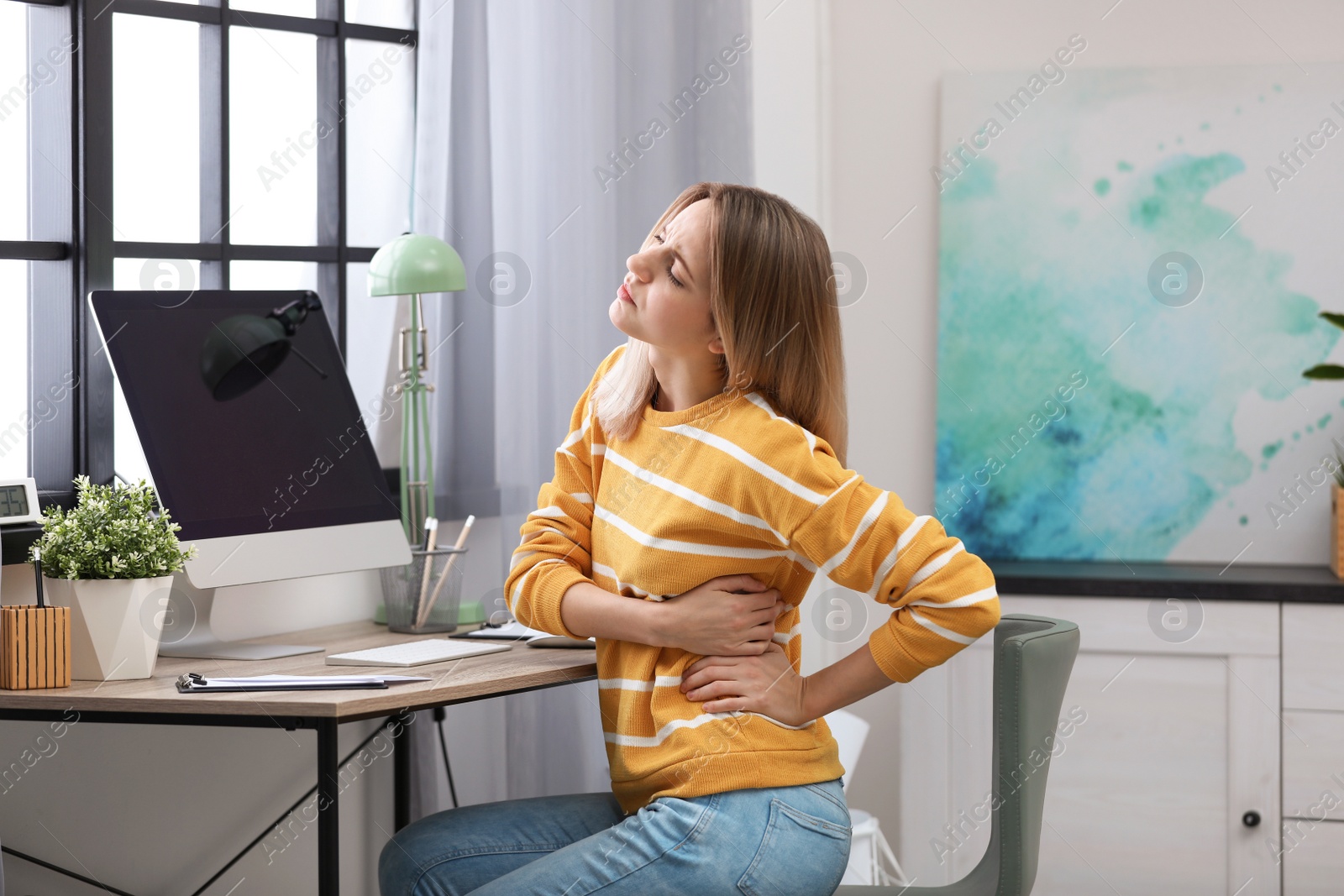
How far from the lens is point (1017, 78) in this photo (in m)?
2.79

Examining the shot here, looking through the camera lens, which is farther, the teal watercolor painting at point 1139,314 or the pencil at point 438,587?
the teal watercolor painting at point 1139,314

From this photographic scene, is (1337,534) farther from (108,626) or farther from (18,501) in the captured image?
(18,501)

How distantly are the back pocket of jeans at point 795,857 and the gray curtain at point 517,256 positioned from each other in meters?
0.99

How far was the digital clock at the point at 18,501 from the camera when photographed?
1637 mm

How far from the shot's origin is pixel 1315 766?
7.77ft

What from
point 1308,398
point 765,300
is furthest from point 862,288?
point 765,300

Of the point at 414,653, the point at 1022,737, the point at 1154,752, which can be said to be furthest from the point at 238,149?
the point at 1154,752

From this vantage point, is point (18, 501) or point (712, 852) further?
point (18, 501)

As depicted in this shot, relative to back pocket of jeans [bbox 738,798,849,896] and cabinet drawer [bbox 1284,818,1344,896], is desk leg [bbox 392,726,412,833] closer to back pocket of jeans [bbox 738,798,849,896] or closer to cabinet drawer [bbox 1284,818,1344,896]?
back pocket of jeans [bbox 738,798,849,896]

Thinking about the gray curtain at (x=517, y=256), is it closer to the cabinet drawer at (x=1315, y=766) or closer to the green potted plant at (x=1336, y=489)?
the cabinet drawer at (x=1315, y=766)

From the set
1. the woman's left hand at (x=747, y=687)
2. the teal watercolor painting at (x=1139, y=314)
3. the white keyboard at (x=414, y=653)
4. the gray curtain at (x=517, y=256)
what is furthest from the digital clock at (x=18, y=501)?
the teal watercolor painting at (x=1139, y=314)

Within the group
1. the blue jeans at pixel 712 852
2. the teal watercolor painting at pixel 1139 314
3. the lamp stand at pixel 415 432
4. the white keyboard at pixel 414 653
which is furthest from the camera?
the teal watercolor painting at pixel 1139 314

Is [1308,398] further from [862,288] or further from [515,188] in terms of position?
[515,188]

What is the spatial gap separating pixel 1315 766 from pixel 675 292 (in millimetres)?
1788
